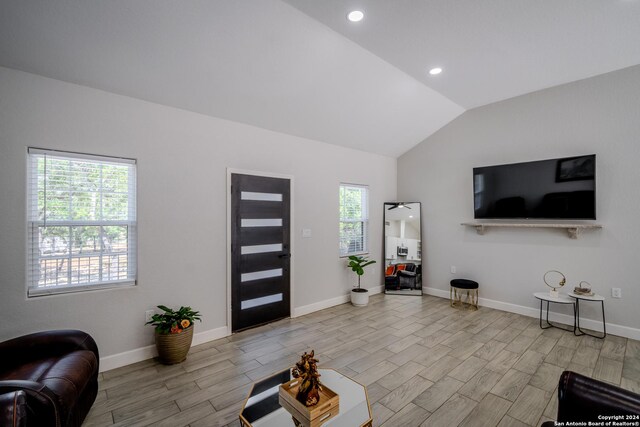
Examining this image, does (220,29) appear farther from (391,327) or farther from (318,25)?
(391,327)

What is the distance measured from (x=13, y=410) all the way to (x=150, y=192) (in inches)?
80.4

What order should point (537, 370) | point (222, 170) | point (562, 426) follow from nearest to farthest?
point (562, 426)
point (537, 370)
point (222, 170)

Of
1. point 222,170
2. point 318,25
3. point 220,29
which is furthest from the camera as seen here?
point 222,170

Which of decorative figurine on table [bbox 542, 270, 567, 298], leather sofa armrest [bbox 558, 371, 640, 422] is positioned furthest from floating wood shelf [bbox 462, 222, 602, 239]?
leather sofa armrest [bbox 558, 371, 640, 422]

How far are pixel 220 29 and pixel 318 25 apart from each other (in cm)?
84

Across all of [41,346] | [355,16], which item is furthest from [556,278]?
[41,346]

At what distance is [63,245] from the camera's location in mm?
2576

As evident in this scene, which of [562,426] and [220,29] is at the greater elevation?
[220,29]

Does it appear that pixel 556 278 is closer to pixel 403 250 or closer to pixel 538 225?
pixel 538 225

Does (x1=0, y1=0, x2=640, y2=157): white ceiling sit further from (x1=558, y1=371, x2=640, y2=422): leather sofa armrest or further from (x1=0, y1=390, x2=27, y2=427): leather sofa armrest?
(x1=558, y1=371, x2=640, y2=422): leather sofa armrest

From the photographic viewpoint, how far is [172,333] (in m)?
2.76

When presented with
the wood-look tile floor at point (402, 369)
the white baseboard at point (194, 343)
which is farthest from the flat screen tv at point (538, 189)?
the white baseboard at point (194, 343)

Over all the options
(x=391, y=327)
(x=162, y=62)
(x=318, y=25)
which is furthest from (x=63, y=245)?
(x=391, y=327)

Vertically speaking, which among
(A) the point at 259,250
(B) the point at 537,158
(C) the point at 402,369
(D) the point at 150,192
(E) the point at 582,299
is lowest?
(C) the point at 402,369
